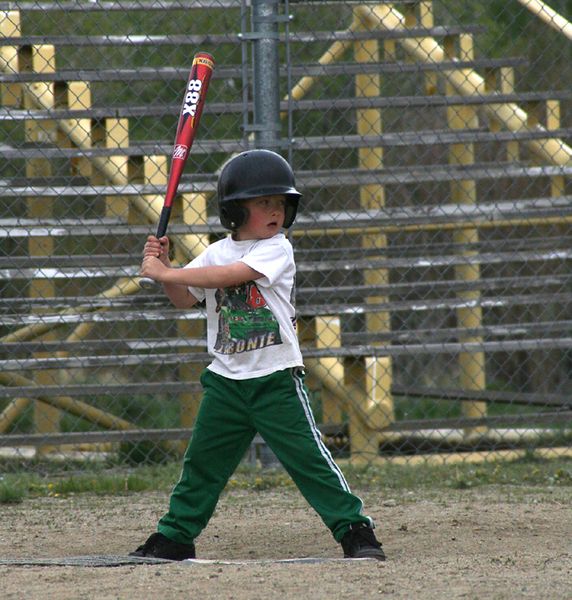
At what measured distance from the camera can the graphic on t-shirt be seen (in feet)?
13.2

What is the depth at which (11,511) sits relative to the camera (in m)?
5.39

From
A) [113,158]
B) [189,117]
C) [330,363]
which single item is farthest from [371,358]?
[189,117]

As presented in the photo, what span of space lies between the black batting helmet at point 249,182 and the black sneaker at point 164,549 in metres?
1.11

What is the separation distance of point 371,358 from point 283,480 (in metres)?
1.33

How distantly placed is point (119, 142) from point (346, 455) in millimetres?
2451

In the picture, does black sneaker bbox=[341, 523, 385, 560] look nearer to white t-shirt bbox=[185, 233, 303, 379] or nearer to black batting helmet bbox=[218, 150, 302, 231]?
white t-shirt bbox=[185, 233, 303, 379]

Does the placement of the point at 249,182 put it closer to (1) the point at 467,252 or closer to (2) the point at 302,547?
(2) the point at 302,547

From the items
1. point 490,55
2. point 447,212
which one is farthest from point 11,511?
point 490,55

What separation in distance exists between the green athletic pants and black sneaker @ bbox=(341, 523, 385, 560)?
2 centimetres

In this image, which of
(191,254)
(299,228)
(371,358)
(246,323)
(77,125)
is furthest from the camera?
(77,125)

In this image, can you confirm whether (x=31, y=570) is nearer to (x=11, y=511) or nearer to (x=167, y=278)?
(x=167, y=278)

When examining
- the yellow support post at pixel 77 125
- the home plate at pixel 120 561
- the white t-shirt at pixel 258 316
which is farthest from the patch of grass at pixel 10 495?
the yellow support post at pixel 77 125

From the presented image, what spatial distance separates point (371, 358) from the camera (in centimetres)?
709

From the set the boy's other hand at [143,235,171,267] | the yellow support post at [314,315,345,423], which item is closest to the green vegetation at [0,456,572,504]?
the yellow support post at [314,315,345,423]
